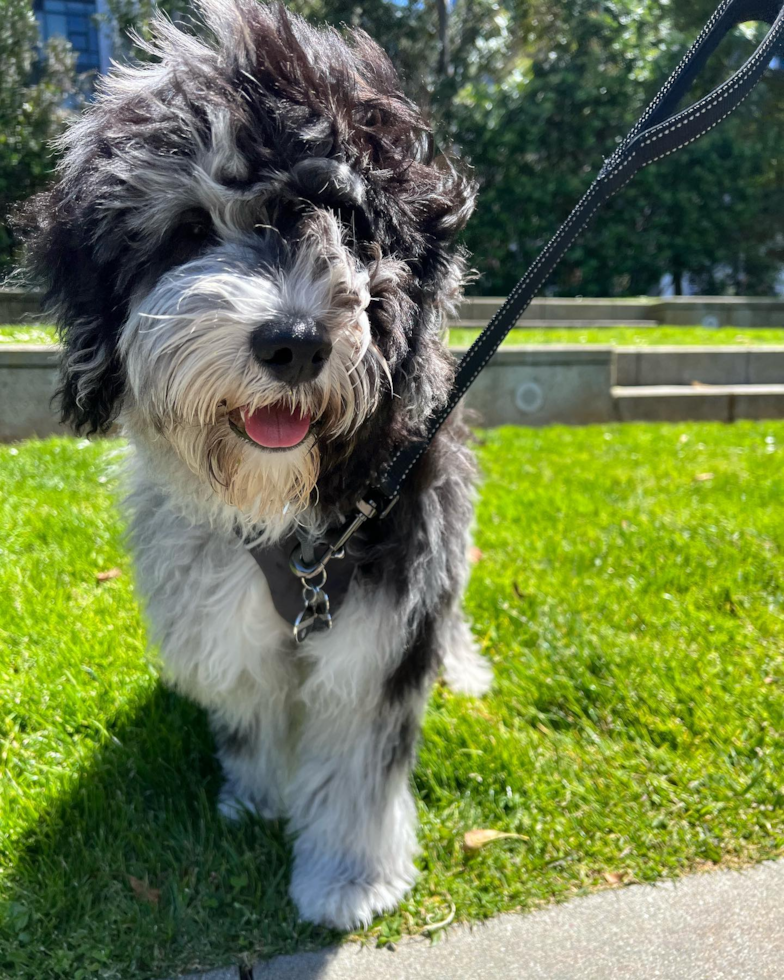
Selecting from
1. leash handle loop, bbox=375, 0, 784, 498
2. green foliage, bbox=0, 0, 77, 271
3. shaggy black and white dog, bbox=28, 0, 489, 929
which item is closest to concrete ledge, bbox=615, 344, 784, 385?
green foliage, bbox=0, 0, 77, 271

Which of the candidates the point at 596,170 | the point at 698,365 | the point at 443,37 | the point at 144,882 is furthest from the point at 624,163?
the point at 443,37

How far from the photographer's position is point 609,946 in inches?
71.1

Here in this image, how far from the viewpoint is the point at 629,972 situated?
5.68 ft

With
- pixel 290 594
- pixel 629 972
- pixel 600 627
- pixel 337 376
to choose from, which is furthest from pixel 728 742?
pixel 337 376

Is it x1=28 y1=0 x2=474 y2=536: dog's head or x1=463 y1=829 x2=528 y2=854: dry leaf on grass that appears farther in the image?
x1=463 y1=829 x2=528 y2=854: dry leaf on grass

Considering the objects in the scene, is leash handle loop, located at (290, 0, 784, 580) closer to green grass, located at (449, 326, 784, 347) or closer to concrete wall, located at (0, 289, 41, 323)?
concrete wall, located at (0, 289, 41, 323)

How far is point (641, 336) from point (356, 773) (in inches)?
293

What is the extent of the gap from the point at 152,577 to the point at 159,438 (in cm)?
56

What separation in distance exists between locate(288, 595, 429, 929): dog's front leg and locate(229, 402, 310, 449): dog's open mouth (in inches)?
21.2

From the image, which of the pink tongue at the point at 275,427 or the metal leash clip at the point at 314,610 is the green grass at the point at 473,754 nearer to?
the metal leash clip at the point at 314,610

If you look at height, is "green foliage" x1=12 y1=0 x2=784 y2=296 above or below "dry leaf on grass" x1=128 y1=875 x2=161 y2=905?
above

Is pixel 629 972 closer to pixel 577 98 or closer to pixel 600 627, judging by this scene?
pixel 600 627

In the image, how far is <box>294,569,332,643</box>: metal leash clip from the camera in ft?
6.20

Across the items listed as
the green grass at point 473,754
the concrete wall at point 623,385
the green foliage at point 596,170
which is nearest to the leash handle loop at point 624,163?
the green grass at point 473,754
